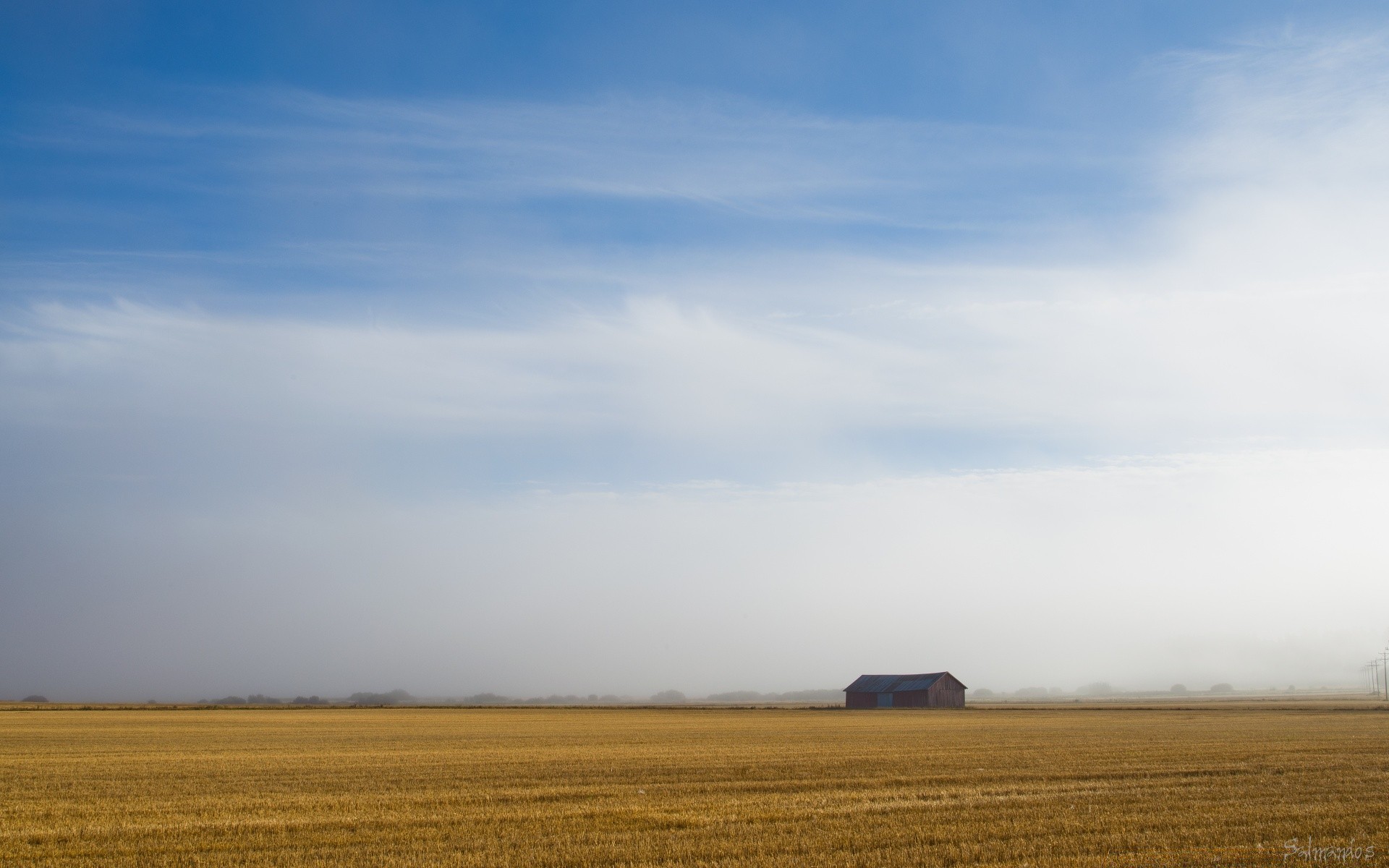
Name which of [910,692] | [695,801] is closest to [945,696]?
[910,692]

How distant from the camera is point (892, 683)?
11831cm

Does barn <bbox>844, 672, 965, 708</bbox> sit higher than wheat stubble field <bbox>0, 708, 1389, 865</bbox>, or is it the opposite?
wheat stubble field <bbox>0, 708, 1389, 865</bbox>

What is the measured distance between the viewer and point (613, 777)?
2572 centimetres

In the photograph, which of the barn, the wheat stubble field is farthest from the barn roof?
the wheat stubble field

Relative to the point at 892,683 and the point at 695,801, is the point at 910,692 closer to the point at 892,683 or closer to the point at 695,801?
the point at 892,683

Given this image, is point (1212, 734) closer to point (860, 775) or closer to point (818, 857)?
point (860, 775)

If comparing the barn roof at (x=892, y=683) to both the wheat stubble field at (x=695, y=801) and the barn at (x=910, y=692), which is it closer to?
the barn at (x=910, y=692)

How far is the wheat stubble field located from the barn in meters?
73.7

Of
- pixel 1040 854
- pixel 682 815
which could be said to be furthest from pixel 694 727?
pixel 1040 854

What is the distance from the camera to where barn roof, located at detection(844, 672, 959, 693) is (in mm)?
114688

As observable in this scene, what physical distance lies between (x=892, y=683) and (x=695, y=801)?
103 metres

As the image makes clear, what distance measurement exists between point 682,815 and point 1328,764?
65.6ft

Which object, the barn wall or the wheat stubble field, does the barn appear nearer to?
the barn wall

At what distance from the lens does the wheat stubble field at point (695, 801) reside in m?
15.3
